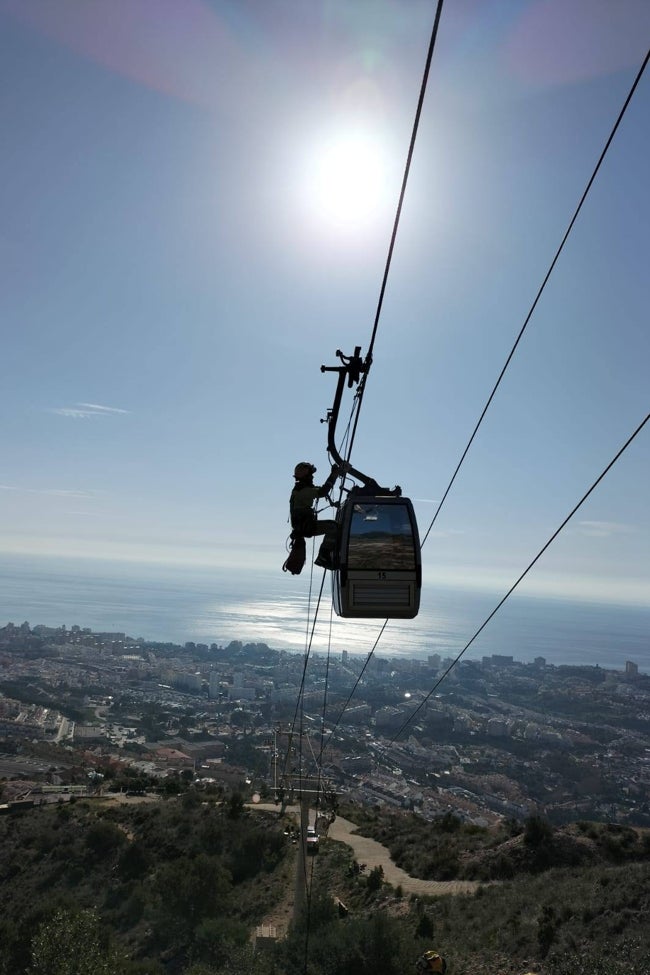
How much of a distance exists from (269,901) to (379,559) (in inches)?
725

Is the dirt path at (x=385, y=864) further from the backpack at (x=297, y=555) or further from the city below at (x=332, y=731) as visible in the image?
the backpack at (x=297, y=555)

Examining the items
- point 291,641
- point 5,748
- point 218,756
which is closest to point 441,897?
point 218,756

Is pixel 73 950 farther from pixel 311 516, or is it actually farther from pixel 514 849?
pixel 514 849

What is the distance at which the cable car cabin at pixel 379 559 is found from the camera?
605 centimetres

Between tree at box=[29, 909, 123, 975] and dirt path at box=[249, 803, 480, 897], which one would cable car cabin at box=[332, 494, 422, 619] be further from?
dirt path at box=[249, 803, 480, 897]

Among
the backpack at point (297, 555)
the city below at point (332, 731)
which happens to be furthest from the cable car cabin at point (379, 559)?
the city below at point (332, 731)

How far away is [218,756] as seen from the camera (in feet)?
193

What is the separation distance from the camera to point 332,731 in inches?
2630

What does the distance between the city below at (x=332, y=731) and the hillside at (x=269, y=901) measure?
3341 millimetres

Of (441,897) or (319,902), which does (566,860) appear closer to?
(441,897)

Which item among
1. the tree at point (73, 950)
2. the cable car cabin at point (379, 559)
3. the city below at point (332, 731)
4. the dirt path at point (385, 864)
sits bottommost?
the city below at point (332, 731)

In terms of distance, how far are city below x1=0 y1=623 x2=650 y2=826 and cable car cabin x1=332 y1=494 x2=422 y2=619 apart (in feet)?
42.8

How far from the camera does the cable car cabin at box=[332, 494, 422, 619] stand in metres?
6.05

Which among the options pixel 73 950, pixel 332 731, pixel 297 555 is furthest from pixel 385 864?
pixel 332 731
